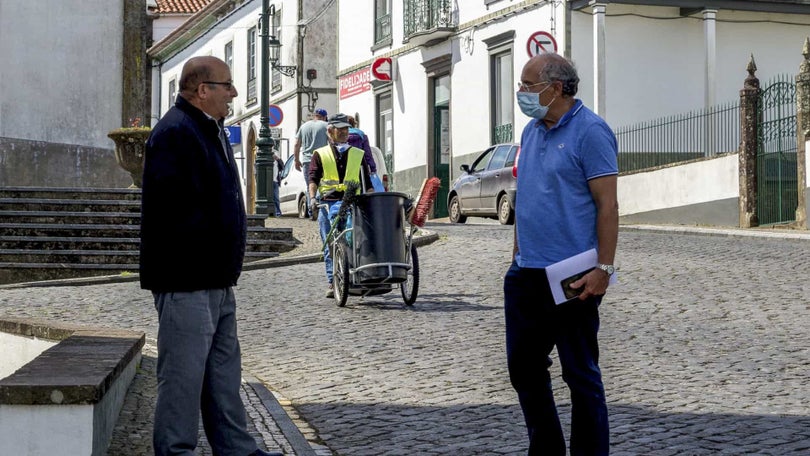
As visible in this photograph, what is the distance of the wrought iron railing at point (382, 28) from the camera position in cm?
3434

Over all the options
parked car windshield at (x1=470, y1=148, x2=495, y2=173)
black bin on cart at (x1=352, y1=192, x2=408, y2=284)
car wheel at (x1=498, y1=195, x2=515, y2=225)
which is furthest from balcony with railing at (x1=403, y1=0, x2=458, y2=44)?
black bin on cart at (x1=352, y1=192, x2=408, y2=284)

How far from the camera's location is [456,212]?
25594 millimetres

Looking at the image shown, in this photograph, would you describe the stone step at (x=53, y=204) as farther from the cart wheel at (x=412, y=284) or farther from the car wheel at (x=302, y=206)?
the car wheel at (x=302, y=206)

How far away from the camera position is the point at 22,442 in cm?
504

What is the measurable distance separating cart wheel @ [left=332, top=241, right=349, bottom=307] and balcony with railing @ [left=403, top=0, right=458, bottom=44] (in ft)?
62.2

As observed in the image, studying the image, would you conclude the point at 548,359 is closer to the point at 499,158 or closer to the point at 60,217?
the point at 60,217

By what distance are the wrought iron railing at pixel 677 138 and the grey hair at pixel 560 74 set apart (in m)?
18.0

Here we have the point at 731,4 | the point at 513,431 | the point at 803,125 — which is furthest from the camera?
the point at 731,4

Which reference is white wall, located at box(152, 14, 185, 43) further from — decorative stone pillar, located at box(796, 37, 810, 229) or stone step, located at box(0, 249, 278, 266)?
stone step, located at box(0, 249, 278, 266)

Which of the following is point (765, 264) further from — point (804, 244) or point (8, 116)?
point (8, 116)

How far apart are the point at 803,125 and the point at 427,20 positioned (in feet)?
41.8

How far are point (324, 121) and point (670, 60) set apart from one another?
9.86m

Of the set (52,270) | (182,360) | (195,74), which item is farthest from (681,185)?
(182,360)


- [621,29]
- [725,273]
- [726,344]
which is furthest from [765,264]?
[621,29]
